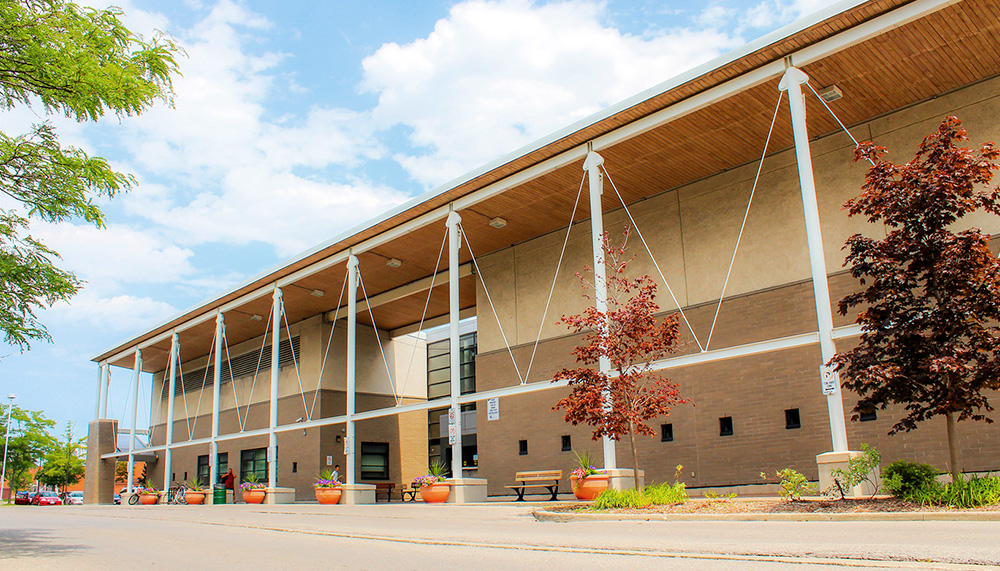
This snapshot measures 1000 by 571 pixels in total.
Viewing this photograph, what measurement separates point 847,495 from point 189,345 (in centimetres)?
3730

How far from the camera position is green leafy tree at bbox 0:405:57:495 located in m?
66.8

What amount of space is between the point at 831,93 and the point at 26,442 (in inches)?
2866

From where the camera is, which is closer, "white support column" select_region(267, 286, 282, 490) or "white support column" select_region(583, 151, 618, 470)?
"white support column" select_region(583, 151, 618, 470)

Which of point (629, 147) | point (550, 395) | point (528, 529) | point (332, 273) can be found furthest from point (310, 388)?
point (528, 529)

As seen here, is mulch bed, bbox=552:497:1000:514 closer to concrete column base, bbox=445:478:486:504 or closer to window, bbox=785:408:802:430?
window, bbox=785:408:802:430

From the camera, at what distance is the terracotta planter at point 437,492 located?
73.3ft

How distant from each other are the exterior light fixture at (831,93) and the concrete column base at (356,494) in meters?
18.6

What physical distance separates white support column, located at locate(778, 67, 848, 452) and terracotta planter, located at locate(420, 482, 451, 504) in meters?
11.4

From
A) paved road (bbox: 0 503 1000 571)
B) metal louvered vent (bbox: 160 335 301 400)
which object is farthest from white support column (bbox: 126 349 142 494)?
paved road (bbox: 0 503 1000 571)

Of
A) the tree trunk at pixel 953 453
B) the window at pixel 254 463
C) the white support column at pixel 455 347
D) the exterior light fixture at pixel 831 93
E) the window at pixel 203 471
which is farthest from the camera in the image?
the window at pixel 203 471

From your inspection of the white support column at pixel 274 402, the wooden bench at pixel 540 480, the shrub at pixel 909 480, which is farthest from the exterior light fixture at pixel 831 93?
the white support column at pixel 274 402

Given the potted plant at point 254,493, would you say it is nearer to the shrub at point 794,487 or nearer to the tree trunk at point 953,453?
the shrub at point 794,487

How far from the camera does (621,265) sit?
645 inches

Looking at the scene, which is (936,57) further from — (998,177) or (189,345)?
(189,345)
